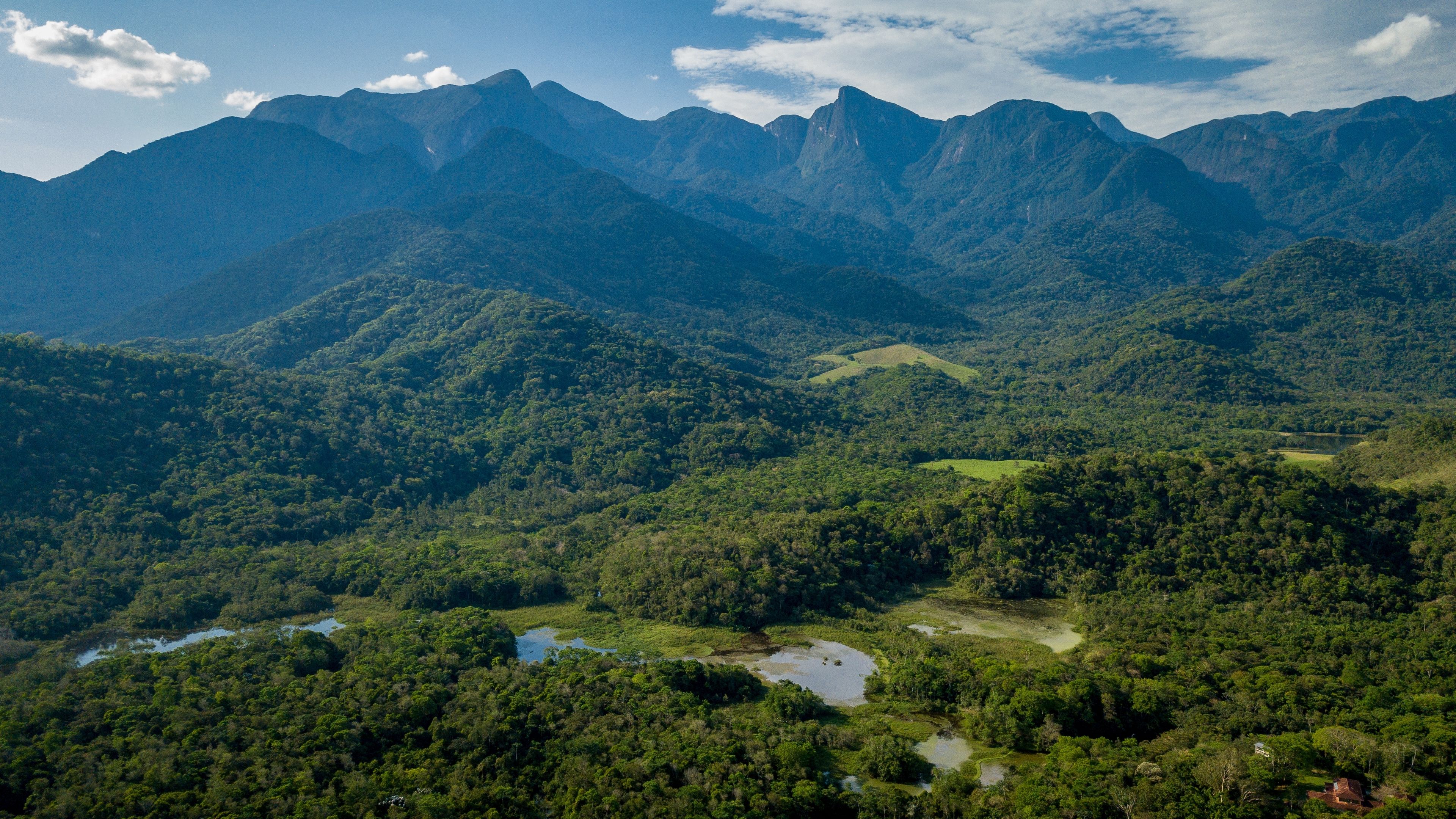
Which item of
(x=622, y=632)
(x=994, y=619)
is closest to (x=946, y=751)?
(x=994, y=619)

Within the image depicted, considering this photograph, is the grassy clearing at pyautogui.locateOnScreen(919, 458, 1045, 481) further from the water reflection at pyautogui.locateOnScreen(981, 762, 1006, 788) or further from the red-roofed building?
the red-roofed building

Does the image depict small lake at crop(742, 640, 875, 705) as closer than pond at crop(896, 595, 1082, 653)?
Yes

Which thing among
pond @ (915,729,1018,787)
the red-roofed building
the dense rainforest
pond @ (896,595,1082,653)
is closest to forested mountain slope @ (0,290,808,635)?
the dense rainforest

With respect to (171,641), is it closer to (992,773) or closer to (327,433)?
(327,433)

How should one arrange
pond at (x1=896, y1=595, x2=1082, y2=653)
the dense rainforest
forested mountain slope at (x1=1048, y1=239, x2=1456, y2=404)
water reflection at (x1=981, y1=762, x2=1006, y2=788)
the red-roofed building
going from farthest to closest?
forested mountain slope at (x1=1048, y1=239, x2=1456, y2=404) → pond at (x1=896, y1=595, x2=1082, y2=653) → water reflection at (x1=981, y1=762, x2=1006, y2=788) → the dense rainforest → the red-roofed building

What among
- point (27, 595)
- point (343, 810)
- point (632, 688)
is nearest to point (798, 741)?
point (632, 688)

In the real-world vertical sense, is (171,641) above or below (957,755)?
above

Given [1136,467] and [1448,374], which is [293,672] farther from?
[1448,374]
